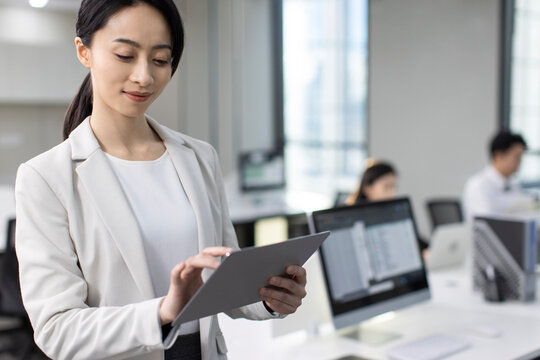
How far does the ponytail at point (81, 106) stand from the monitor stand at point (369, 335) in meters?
1.27

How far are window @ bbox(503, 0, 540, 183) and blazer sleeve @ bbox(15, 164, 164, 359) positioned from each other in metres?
5.41

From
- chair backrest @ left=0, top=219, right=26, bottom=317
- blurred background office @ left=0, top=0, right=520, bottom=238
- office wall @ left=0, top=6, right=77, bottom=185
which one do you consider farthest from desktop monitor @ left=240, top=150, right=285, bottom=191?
office wall @ left=0, top=6, right=77, bottom=185

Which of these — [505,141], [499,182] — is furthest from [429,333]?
[505,141]

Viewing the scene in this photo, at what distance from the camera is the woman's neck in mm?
1236

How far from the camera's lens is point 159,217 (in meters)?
1.20

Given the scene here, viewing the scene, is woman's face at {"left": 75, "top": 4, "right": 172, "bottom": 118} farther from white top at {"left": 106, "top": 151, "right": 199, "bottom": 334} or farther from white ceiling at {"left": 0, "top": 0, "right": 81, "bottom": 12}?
white ceiling at {"left": 0, "top": 0, "right": 81, "bottom": 12}

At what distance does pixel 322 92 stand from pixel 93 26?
22.4 feet

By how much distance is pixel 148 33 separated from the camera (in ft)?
3.81

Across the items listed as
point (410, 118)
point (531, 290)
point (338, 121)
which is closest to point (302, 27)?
point (338, 121)

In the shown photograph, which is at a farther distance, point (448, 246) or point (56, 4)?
point (448, 246)

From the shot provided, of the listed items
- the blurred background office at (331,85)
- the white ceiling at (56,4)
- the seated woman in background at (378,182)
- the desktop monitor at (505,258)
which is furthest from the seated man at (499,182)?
the white ceiling at (56,4)

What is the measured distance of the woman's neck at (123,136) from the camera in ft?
4.06

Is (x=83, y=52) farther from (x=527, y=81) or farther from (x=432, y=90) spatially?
(x=527, y=81)

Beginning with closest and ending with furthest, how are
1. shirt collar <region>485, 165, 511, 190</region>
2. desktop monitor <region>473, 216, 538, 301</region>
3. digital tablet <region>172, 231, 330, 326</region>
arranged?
digital tablet <region>172, 231, 330, 326</region> → desktop monitor <region>473, 216, 538, 301</region> → shirt collar <region>485, 165, 511, 190</region>
